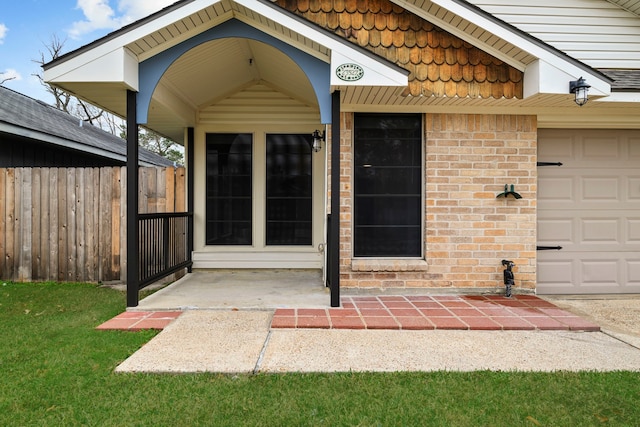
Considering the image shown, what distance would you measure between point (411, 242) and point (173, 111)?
3885mm

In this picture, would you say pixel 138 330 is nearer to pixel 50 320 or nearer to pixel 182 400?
pixel 50 320

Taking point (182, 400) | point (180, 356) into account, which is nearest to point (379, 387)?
point (182, 400)

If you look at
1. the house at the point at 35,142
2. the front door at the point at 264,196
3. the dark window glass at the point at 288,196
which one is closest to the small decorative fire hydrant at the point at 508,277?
the front door at the point at 264,196

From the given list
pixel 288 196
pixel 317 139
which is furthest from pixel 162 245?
pixel 317 139

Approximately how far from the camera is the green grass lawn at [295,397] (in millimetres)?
2293

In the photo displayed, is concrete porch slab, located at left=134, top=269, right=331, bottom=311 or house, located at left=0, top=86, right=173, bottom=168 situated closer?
concrete porch slab, located at left=134, top=269, right=331, bottom=311

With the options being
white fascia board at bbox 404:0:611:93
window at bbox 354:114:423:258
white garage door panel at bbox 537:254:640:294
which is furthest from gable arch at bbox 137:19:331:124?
white garage door panel at bbox 537:254:640:294

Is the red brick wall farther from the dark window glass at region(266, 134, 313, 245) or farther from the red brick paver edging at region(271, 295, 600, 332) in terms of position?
the dark window glass at region(266, 134, 313, 245)

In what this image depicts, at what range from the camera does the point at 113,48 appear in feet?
13.1

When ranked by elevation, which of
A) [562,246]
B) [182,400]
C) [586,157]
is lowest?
[182,400]

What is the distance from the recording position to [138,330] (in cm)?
369

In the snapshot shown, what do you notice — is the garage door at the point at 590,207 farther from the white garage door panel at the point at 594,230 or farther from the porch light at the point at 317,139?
the porch light at the point at 317,139

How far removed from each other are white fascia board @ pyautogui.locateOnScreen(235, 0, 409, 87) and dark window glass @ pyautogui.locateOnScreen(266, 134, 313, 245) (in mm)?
2626

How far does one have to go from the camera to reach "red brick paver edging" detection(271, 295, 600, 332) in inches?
150
